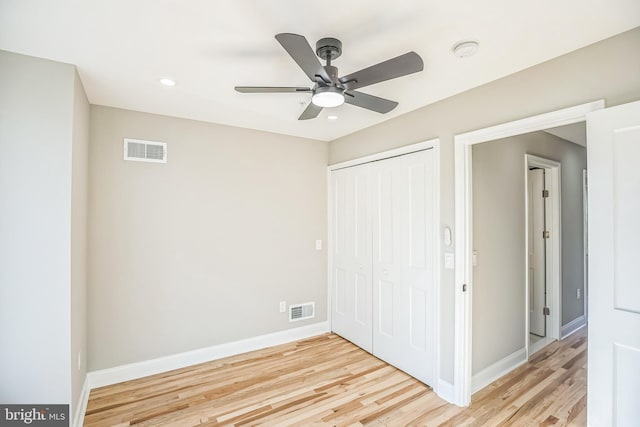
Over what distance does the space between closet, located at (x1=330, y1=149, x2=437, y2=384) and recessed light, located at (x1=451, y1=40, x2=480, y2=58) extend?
904 millimetres

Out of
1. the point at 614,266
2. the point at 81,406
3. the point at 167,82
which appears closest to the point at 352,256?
the point at 614,266

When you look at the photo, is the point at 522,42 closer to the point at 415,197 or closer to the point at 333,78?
the point at 333,78

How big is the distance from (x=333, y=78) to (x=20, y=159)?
1947mm

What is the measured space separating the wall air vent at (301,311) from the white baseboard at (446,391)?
170cm

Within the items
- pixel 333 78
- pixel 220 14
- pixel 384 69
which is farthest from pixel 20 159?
Answer: pixel 384 69

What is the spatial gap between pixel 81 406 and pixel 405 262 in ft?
9.42

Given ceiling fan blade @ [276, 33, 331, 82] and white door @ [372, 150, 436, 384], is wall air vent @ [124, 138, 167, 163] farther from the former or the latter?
white door @ [372, 150, 436, 384]

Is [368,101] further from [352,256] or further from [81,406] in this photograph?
[81,406]

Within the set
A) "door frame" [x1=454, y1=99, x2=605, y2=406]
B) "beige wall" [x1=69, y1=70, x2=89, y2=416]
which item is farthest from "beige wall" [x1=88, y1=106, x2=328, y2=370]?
"door frame" [x1=454, y1=99, x2=605, y2=406]

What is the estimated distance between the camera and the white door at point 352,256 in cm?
346

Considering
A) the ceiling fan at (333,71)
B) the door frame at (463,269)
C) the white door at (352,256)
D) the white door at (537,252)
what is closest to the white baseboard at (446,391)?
the door frame at (463,269)

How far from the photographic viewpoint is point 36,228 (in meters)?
1.89

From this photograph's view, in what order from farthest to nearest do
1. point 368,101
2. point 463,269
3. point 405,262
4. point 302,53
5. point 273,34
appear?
point 405,262, point 463,269, point 368,101, point 273,34, point 302,53

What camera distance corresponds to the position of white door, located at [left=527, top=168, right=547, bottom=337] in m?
3.71
